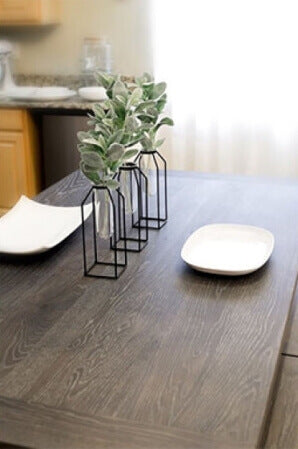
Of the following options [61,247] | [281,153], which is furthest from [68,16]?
[61,247]

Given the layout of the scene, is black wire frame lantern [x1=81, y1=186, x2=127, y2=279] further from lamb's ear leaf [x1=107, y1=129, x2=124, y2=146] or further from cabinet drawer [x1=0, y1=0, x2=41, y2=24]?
cabinet drawer [x1=0, y1=0, x2=41, y2=24]

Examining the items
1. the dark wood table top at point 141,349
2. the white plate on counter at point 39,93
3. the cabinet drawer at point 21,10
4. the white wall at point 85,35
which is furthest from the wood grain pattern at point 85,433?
the cabinet drawer at point 21,10

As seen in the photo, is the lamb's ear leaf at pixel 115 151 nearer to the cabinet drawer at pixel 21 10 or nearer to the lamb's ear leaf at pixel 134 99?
A: the lamb's ear leaf at pixel 134 99

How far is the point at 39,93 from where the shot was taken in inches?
147

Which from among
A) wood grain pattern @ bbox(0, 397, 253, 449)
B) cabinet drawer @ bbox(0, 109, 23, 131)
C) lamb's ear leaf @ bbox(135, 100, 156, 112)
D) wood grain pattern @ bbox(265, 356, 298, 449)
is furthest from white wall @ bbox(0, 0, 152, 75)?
wood grain pattern @ bbox(0, 397, 253, 449)

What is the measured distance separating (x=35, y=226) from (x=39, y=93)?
2.20m

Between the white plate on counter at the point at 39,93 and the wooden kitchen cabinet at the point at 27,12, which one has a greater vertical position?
the wooden kitchen cabinet at the point at 27,12

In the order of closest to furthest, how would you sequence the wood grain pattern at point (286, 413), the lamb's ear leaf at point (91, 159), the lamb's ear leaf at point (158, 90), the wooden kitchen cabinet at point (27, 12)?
the wood grain pattern at point (286, 413)
the lamb's ear leaf at point (91, 159)
the lamb's ear leaf at point (158, 90)
the wooden kitchen cabinet at point (27, 12)

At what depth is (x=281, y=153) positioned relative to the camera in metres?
3.66

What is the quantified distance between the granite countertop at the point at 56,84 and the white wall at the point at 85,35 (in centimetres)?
4

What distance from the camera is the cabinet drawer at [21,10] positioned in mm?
3729

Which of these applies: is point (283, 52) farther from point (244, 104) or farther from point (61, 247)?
point (61, 247)

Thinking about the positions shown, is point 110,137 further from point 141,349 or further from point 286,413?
point 286,413

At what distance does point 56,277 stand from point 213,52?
99.4 inches
